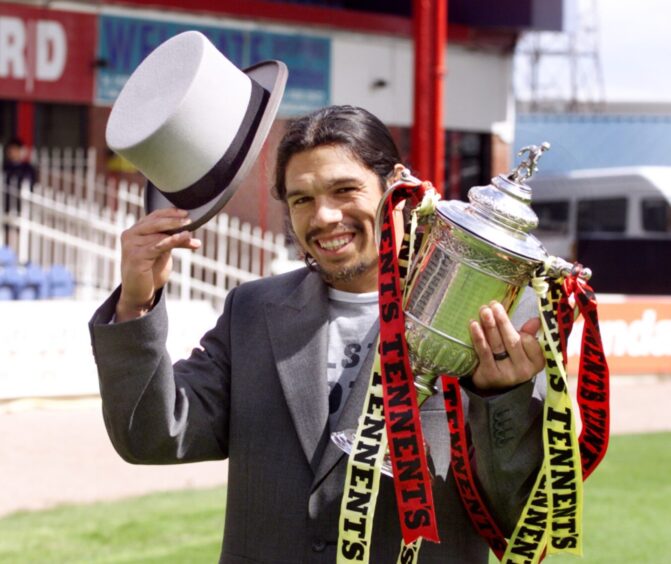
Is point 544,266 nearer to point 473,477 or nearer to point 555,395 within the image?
point 555,395

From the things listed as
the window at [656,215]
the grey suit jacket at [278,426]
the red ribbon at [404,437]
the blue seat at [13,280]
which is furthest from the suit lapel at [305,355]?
the window at [656,215]

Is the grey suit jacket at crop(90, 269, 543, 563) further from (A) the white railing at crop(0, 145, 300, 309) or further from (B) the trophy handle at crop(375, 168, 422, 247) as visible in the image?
(A) the white railing at crop(0, 145, 300, 309)

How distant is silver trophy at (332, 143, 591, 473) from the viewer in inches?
96.6

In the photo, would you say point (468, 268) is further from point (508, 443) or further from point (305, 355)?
point (305, 355)

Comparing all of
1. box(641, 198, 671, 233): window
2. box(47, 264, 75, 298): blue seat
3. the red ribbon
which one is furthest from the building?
the red ribbon

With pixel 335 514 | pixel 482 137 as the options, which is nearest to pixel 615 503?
pixel 335 514

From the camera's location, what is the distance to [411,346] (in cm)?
256

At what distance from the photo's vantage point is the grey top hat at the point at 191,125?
8.36 feet

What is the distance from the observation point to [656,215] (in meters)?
22.7

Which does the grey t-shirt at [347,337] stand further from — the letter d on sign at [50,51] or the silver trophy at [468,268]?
the letter d on sign at [50,51]

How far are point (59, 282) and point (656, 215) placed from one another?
12768 millimetres

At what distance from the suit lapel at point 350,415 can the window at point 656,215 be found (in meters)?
20.4

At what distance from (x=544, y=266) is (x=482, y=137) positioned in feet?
61.8

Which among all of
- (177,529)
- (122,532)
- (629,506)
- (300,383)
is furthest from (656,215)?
(300,383)
